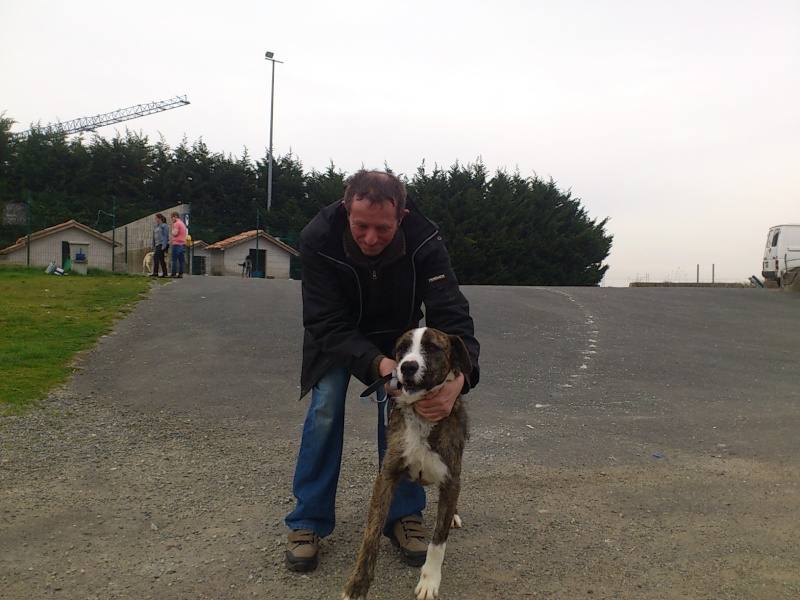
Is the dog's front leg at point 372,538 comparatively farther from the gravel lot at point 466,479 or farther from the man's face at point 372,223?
the man's face at point 372,223

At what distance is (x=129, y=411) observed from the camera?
275 inches

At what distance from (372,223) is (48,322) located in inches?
381

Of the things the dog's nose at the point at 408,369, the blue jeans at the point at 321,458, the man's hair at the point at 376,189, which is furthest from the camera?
the blue jeans at the point at 321,458

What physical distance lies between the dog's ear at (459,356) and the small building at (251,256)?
1090 inches

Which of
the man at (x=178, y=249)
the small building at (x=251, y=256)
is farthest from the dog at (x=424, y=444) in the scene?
the small building at (x=251, y=256)

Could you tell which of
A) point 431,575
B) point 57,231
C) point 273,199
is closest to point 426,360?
point 431,575

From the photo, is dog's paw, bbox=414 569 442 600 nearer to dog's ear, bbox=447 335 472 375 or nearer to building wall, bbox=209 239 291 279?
dog's ear, bbox=447 335 472 375

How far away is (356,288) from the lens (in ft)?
12.6

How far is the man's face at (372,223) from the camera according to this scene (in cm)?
348

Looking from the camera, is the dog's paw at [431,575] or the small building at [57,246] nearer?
the dog's paw at [431,575]

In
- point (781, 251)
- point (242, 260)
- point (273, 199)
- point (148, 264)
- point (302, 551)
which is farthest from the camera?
point (273, 199)

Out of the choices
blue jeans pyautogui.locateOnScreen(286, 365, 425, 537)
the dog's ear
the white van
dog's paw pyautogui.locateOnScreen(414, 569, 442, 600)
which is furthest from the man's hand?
the white van

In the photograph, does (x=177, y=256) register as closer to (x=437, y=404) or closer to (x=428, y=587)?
(x=437, y=404)

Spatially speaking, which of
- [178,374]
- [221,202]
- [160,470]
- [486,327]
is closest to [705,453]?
[160,470]
